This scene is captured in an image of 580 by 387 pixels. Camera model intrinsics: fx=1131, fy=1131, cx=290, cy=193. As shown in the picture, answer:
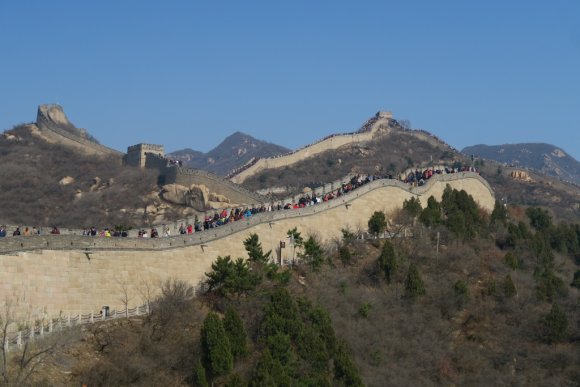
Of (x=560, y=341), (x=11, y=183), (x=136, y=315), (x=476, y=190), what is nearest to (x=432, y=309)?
(x=560, y=341)

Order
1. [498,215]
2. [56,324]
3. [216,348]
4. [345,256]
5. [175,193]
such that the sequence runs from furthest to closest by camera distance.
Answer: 1. [175,193]
2. [498,215]
3. [345,256]
4. [216,348]
5. [56,324]

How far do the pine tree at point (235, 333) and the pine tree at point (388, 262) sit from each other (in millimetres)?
14702

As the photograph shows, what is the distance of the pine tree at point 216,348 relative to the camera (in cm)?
3650

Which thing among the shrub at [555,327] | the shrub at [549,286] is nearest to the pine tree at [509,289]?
the shrub at [549,286]

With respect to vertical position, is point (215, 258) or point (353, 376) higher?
point (215, 258)

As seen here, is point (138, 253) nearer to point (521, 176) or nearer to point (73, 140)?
point (73, 140)

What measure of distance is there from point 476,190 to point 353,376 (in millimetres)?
36743

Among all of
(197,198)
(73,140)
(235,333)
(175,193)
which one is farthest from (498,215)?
(73,140)

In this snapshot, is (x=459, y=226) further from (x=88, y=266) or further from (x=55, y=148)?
(x=55, y=148)

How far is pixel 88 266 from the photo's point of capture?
40500 millimetres

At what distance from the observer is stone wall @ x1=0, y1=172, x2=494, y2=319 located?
37.8m

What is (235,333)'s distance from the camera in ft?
124

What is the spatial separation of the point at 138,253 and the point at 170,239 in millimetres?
2183

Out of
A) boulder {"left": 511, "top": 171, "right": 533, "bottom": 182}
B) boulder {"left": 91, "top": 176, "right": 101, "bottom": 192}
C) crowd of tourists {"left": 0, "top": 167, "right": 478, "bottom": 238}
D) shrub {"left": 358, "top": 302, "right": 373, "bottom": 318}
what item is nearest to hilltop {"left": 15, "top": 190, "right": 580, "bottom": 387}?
shrub {"left": 358, "top": 302, "right": 373, "bottom": 318}
